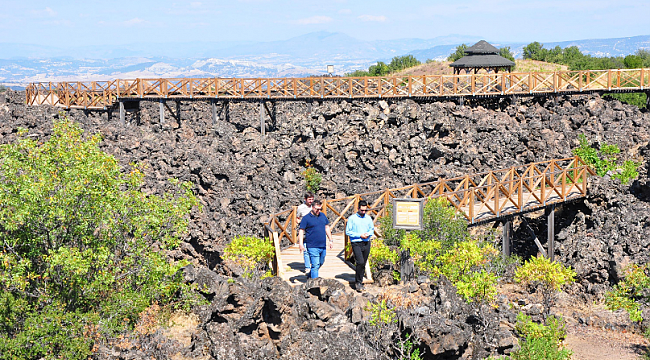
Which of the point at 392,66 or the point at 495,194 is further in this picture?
the point at 392,66

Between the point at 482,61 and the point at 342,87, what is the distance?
8637mm

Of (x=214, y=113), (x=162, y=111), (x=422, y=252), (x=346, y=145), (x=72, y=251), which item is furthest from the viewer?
(x=162, y=111)

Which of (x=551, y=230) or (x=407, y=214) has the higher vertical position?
(x=407, y=214)

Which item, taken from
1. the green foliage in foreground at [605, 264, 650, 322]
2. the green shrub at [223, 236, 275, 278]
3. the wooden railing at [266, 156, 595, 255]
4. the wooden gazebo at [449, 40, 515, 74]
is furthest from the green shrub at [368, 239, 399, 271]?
the wooden gazebo at [449, 40, 515, 74]

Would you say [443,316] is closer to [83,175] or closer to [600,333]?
[600,333]

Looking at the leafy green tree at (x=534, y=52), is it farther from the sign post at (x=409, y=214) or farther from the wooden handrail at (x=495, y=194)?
the sign post at (x=409, y=214)

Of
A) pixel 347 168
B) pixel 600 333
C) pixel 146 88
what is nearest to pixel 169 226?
pixel 600 333

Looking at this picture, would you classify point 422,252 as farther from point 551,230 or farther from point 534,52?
point 534,52

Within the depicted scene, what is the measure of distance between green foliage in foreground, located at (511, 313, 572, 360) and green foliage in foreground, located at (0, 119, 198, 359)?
19.0 feet

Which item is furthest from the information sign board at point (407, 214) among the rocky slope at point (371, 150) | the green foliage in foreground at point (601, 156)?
the green foliage in foreground at point (601, 156)

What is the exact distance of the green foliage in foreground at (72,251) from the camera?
31.1 feet

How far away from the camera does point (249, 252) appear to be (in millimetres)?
11680

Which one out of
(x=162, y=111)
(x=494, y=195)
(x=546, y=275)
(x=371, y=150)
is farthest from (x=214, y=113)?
(x=546, y=275)

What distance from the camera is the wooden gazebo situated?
1233 inches
